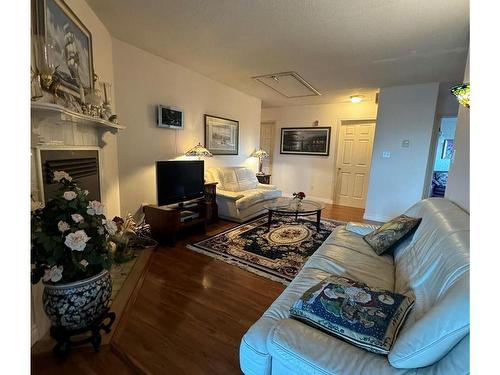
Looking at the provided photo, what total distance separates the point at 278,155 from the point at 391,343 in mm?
5776

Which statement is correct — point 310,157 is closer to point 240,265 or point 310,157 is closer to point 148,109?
point 148,109

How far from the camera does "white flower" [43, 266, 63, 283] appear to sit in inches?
47.2

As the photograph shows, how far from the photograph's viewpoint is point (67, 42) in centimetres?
171

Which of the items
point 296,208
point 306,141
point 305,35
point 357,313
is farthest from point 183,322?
point 306,141

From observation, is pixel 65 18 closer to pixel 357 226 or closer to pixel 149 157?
pixel 149 157

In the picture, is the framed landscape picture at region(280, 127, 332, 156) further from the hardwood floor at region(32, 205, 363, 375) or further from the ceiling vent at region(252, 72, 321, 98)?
the hardwood floor at region(32, 205, 363, 375)

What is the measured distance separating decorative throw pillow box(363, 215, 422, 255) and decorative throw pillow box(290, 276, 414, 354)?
93 cm

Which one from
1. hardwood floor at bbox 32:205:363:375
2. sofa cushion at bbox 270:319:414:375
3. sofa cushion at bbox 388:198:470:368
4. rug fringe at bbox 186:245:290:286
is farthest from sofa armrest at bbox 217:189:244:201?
sofa cushion at bbox 270:319:414:375

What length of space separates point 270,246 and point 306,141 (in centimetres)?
376

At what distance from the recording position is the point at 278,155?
21.2ft

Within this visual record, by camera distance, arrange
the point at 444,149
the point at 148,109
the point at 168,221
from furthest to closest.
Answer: the point at 444,149 → the point at 148,109 → the point at 168,221

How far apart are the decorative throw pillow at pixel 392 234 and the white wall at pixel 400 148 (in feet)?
8.09
